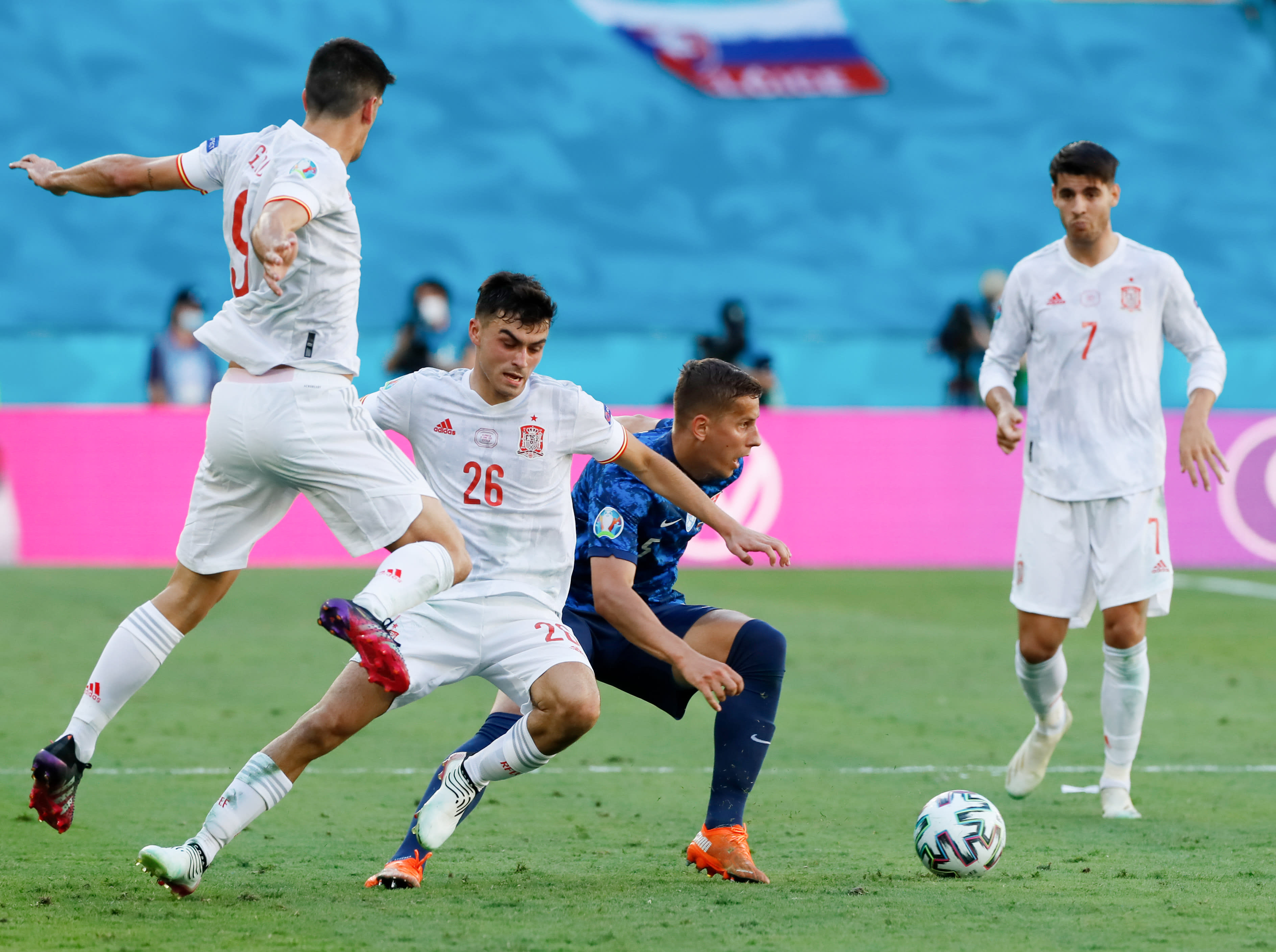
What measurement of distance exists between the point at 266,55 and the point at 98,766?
19315mm

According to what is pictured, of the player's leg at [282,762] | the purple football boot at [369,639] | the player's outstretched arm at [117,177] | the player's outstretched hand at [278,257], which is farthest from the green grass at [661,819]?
the player's outstretched arm at [117,177]

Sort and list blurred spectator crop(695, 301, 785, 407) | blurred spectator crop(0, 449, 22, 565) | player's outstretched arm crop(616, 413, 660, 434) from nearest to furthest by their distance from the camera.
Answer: player's outstretched arm crop(616, 413, 660, 434) → blurred spectator crop(0, 449, 22, 565) → blurred spectator crop(695, 301, 785, 407)

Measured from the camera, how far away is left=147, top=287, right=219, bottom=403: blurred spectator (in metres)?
15.0

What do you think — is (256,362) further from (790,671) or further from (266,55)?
(266,55)

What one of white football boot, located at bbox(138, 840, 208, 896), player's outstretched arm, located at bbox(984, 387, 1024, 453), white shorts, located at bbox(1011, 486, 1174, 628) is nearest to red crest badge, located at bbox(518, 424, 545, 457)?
white football boot, located at bbox(138, 840, 208, 896)

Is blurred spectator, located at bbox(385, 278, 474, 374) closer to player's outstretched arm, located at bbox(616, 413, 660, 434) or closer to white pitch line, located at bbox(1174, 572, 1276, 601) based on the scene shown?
white pitch line, located at bbox(1174, 572, 1276, 601)

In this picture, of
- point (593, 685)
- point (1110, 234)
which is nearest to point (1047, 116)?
point (1110, 234)

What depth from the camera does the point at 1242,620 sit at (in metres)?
11.3

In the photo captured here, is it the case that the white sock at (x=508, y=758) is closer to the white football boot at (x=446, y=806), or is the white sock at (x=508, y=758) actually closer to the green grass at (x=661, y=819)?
the white football boot at (x=446, y=806)

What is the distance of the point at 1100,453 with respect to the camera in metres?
5.99

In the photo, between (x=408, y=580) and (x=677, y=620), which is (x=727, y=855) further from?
(x=408, y=580)

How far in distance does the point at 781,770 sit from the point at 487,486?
7.43 ft

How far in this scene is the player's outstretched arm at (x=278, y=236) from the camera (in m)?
4.05

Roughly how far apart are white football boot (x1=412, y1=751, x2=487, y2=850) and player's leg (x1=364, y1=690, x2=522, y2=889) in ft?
0.05
